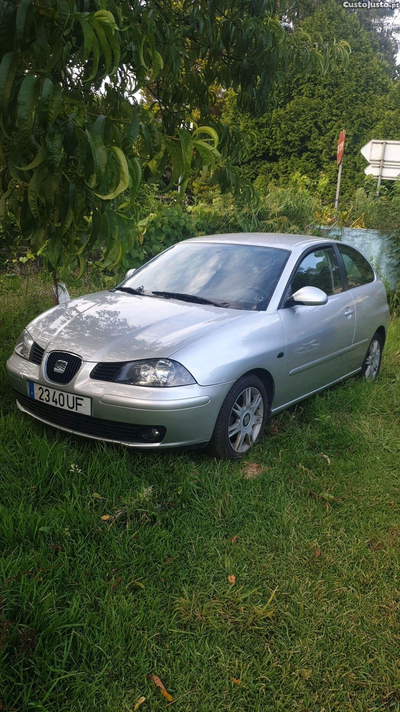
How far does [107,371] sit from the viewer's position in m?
3.34

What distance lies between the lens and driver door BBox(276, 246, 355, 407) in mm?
4195

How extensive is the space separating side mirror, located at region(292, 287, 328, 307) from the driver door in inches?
3.6

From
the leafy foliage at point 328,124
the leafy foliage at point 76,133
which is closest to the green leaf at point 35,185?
the leafy foliage at point 76,133

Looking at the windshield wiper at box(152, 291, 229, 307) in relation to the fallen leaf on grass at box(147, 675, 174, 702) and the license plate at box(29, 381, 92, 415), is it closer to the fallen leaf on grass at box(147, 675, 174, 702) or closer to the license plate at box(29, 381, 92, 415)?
the license plate at box(29, 381, 92, 415)

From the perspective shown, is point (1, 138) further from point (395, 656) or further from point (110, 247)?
point (395, 656)

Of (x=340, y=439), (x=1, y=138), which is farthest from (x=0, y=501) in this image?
(x=340, y=439)

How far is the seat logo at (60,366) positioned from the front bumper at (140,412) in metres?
0.08

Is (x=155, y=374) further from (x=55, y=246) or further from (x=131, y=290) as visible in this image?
(x=55, y=246)

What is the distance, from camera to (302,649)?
7.55 ft

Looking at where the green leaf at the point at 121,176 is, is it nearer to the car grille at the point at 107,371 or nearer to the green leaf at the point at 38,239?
the green leaf at the point at 38,239

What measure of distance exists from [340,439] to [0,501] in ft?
7.81

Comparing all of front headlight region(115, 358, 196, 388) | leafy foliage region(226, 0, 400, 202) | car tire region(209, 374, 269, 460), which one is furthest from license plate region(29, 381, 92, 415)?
leafy foliage region(226, 0, 400, 202)

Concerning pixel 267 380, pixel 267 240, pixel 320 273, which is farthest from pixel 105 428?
A: pixel 320 273

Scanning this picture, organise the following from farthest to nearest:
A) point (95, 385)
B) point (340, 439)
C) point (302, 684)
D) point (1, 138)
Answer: point (340, 439), point (95, 385), point (302, 684), point (1, 138)
